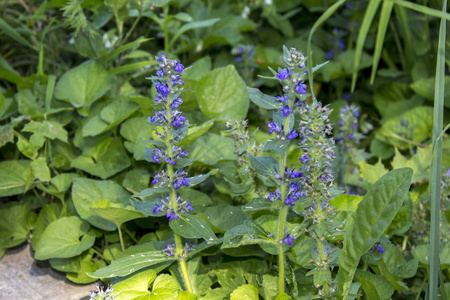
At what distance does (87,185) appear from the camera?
96.4 inches

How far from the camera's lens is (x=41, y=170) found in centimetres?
259

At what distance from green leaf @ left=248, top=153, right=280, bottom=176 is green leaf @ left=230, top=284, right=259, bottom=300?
45cm

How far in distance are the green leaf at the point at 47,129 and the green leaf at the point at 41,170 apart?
0.14 m

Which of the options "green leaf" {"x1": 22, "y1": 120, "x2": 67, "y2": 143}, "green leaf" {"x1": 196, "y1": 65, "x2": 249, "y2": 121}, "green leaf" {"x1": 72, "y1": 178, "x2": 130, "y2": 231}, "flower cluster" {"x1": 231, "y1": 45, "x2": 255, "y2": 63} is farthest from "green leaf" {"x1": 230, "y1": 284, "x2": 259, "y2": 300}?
"flower cluster" {"x1": 231, "y1": 45, "x2": 255, "y2": 63}

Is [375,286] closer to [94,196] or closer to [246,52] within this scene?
[94,196]

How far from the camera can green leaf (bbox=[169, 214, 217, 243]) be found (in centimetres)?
190

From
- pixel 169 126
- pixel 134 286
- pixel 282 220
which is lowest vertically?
pixel 134 286

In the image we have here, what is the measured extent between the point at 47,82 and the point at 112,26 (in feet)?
3.66

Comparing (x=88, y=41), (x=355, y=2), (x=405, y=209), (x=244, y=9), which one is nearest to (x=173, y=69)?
(x=405, y=209)

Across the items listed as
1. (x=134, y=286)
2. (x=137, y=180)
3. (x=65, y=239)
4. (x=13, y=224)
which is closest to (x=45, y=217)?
(x=13, y=224)

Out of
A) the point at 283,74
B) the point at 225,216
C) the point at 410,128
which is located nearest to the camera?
the point at 283,74

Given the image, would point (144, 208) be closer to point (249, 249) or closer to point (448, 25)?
point (249, 249)

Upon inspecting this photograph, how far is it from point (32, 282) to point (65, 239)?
27cm

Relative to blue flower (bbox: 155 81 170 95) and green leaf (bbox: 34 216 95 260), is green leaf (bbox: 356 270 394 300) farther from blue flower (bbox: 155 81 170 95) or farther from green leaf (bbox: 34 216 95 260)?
green leaf (bbox: 34 216 95 260)
